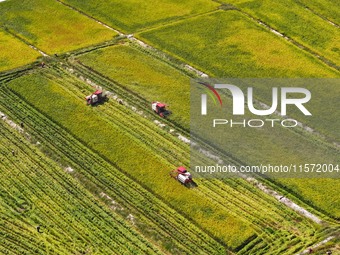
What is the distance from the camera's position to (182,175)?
49062mm

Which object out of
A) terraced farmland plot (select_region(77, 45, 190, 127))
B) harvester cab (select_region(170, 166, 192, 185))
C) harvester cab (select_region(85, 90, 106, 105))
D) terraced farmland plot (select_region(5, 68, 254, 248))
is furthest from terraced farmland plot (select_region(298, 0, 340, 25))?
harvester cab (select_region(170, 166, 192, 185))

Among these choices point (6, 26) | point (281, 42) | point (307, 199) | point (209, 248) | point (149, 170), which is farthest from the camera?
point (6, 26)

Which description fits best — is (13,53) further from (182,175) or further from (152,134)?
(182,175)

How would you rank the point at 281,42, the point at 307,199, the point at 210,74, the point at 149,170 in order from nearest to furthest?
1. the point at 307,199
2. the point at 149,170
3. the point at 210,74
4. the point at 281,42

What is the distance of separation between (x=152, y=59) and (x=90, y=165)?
21.7 metres

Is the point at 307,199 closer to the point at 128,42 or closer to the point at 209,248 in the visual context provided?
the point at 209,248

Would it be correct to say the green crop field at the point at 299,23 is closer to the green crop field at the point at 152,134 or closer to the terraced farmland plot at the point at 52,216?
the green crop field at the point at 152,134

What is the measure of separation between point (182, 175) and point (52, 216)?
12.4 meters

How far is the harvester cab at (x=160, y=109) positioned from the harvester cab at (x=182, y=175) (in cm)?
942

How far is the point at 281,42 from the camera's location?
236ft

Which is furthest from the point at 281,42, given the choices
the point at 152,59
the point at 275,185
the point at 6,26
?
the point at 6,26

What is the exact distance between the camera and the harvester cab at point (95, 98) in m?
59.7

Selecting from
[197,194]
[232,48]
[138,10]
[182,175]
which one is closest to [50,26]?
[138,10]

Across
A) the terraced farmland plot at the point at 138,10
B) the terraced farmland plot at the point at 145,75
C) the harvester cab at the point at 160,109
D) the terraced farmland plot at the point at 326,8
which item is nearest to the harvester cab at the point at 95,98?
the terraced farmland plot at the point at 145,75
